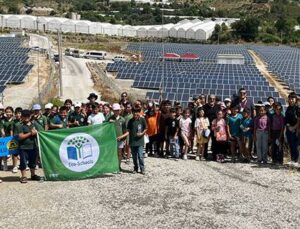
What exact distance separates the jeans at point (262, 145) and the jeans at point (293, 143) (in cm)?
55

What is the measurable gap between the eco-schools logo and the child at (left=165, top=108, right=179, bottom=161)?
269cm

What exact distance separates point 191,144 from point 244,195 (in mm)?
3987

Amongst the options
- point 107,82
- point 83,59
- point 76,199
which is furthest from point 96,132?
point 83,59

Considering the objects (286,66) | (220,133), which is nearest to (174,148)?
(220,133)

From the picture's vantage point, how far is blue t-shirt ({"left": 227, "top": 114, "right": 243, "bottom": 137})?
44.0 ft

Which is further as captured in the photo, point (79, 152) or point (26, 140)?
point (79, 152)

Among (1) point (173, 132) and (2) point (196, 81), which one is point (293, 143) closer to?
(1) point (173, 132)

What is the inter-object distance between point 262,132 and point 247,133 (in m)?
0.52

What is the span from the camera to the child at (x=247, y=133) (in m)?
13.3

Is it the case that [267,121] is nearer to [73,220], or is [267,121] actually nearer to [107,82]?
[73,220]

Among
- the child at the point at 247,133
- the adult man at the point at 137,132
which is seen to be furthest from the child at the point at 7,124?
the child at the point at 247,133

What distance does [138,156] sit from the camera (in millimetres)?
12297

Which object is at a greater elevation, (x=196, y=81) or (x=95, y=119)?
(x=95, y=119)

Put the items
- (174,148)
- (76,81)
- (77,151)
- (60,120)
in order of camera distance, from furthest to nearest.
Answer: (76,81) → (174,148) → (60,120) → (77,151)
